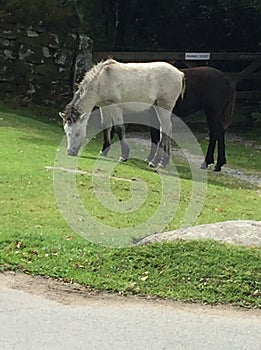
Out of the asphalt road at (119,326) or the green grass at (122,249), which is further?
the green grass at (122,249)

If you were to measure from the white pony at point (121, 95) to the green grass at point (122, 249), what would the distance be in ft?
3.86

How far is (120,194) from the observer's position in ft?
30.8

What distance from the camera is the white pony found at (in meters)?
11.8

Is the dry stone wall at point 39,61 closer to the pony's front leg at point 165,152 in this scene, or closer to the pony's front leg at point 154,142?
the pony's front leg at point 154,142

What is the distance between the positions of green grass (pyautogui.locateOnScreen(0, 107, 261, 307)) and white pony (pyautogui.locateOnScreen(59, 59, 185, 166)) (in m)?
1.18

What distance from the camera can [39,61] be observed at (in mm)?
18078

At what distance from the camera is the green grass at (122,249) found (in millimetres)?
5957

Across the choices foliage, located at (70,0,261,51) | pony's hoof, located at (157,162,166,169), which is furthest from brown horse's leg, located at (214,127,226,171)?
foliage, located at (70,0,261,51)

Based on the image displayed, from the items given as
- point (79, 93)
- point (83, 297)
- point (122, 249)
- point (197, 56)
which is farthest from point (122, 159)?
point (197, 56)

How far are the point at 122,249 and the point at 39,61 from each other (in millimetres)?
12158

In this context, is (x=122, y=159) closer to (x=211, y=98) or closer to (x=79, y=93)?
(x=79, y=93)

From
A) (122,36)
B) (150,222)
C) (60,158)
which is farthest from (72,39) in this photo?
(150,222)

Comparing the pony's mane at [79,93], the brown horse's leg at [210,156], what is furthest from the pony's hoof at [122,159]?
the brown horse's leg at [210,156]

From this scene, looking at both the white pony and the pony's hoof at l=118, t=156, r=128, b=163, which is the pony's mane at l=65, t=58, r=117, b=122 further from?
the pony's hoof at l=118, t=156, r=128, b=163
